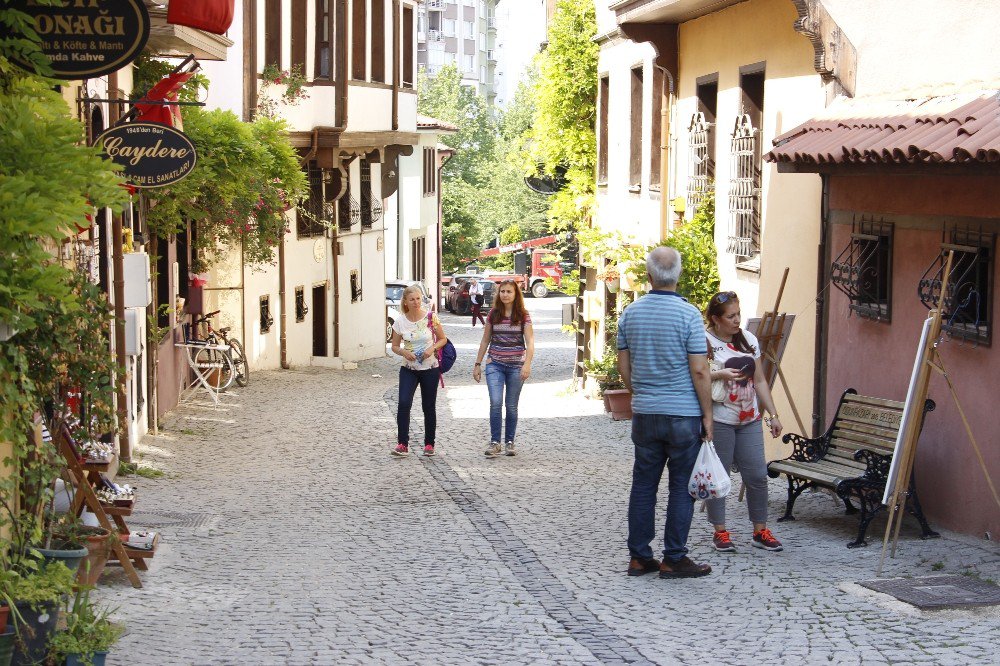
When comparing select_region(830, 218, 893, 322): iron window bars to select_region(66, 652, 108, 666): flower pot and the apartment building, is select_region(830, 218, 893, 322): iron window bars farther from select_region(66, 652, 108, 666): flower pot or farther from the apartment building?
the apartment building

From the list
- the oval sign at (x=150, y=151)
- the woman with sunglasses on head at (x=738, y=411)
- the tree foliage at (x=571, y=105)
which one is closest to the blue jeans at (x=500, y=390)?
the oval sign at (x=150, y=151)

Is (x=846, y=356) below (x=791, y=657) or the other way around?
the other way around

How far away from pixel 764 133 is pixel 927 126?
5.00m

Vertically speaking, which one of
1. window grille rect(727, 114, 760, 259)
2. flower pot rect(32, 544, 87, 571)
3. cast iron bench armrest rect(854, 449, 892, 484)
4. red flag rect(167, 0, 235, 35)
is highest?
red flag rect(167, 0, 235, 35)

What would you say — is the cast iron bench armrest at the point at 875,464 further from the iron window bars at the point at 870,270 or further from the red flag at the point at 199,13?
the red flag at the point at 199,13

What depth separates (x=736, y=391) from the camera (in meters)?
8.54

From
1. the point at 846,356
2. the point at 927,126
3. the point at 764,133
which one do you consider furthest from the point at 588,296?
the point at 927,126

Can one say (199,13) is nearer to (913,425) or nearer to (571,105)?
(913,425)

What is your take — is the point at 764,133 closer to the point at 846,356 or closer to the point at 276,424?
the point at 846,356

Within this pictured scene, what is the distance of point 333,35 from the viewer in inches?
1027

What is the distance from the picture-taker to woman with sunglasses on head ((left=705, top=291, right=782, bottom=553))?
28.1 ft

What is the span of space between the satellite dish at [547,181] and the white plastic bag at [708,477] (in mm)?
17314

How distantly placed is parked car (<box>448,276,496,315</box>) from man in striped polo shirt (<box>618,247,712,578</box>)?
47.6 metres

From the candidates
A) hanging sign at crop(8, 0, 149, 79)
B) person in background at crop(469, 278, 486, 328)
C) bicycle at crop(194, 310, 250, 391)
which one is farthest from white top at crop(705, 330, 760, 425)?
person in background at crop(469, 278, 486, 328)
